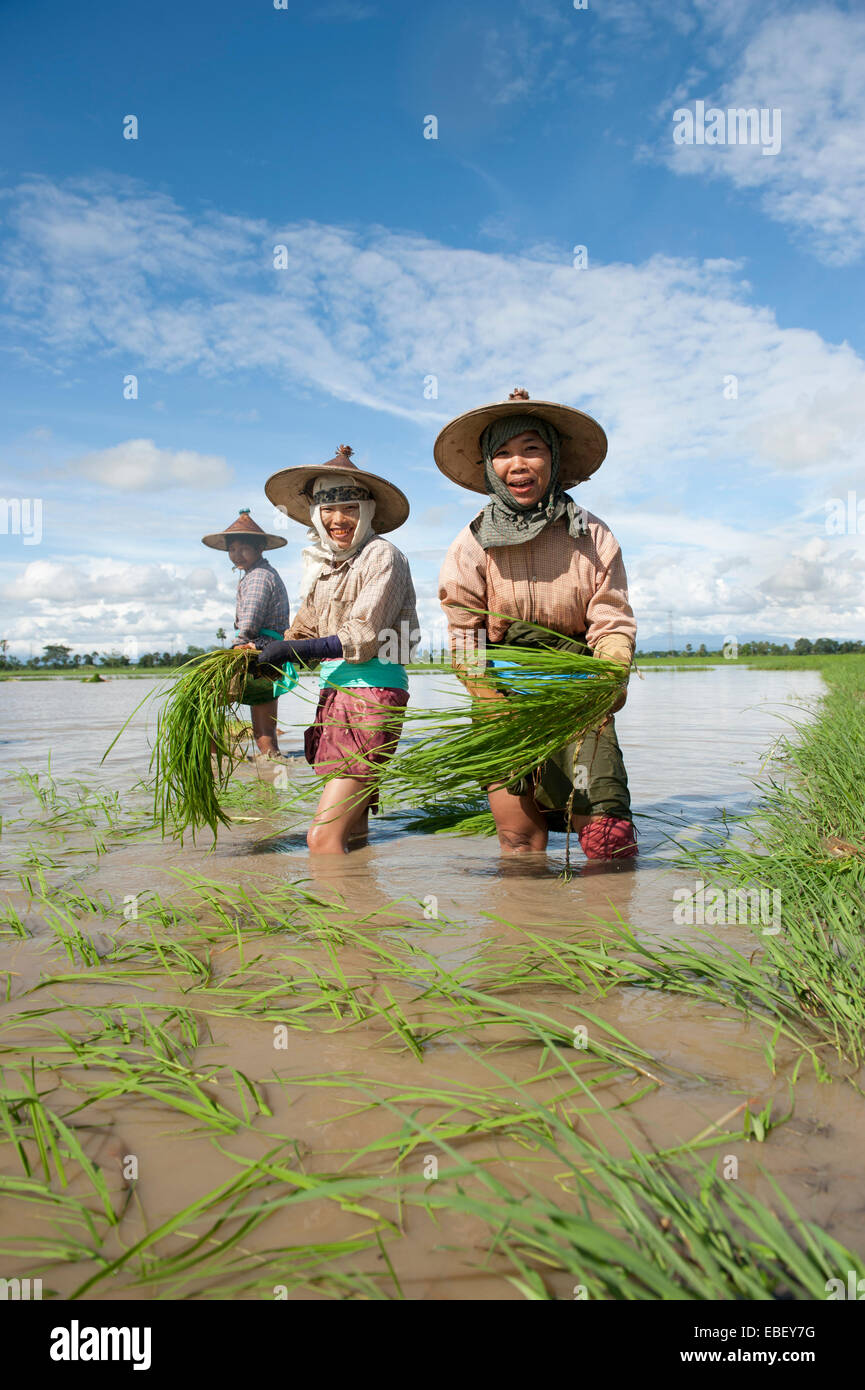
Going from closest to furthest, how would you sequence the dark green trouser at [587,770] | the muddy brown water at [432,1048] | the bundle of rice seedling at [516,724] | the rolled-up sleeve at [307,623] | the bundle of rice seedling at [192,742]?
the muddy brown water at [432,1048] < the bundle of rice seedling at [516,724] < the dark green trouser at [587,770] < the bundle of rice seedling at [192,742] < the rolled-up sleeve at [307,623]

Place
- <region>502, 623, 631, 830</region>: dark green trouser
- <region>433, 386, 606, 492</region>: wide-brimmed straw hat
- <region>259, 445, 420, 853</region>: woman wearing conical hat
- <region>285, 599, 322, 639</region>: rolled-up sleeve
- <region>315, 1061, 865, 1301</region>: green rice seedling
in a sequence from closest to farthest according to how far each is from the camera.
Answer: <region>315, 1061, 865, 1301</region>: green rice seedling < <region>433, 386, 606, 492</region>: wide-brimmed straw hat < <region>502, 623, 631, 830</region>: dark green trouser < <region>259, 445, 420, 853</region>: woman wearing conical hat < <region>285, 599, 322, 639</region>: rolled-up sleeve

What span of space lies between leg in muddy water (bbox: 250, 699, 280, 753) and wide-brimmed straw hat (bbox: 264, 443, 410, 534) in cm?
235

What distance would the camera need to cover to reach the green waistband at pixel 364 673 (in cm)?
350

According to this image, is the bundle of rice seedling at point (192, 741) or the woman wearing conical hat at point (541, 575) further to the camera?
the bundle of rice seedling at point (192, 741)

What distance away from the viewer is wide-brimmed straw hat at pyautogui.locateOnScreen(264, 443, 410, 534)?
11.7ft

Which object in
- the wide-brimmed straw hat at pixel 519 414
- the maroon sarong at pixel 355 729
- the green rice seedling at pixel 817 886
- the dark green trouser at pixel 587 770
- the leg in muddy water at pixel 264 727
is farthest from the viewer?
the leg in muddy water at pixel 264 727

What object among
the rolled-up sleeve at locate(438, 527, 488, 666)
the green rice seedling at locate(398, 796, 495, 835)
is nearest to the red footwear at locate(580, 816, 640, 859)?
the green rice seedling at locate(398, 796, 495, 835)

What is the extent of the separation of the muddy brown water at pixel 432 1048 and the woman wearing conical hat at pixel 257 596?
1.84 meters

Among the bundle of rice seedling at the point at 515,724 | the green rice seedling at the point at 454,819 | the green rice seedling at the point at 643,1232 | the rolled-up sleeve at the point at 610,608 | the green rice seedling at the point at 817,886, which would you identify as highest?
the rolled-up sleeve at the point at 610,608

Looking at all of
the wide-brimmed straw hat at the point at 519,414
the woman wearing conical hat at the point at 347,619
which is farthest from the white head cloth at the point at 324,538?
the wide-brimmed straw hat at the point at 519,414

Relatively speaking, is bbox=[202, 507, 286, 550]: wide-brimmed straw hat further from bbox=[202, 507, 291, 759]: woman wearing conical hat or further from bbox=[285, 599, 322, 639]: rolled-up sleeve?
bbox=[285, 599, 322, 639]: rolled-up sleeve

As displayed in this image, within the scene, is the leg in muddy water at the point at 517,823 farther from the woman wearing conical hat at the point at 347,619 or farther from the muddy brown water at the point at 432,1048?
the woman wearing conical hat at the point at 347,619

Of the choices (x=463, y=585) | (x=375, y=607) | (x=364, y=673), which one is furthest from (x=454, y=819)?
(x=463, y=585)
